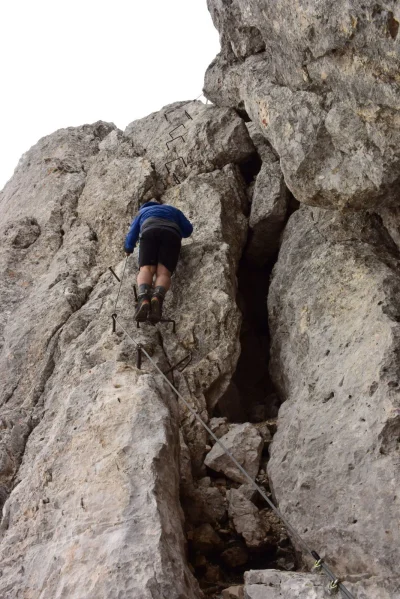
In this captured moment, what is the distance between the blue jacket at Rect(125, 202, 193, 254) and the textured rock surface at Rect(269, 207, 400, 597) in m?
1.43

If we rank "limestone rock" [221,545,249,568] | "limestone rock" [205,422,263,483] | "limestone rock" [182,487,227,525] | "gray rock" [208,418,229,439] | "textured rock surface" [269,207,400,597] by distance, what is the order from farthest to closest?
"gray rock" [208,418,229,439]
"limestone rock" [205,422,263,483]
"limestone rock" [182,487,227,525]
"limestone rock" [221,545,249,568]
"textured rock surface" [269,207,400,597]

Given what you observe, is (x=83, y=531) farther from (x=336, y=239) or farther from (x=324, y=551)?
(x=336, y=239)

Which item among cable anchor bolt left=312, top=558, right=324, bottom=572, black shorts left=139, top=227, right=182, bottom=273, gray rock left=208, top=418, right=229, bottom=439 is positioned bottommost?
cable anchor bolt left=312, top=558, right=324, bottom=572

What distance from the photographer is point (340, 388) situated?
5137mm

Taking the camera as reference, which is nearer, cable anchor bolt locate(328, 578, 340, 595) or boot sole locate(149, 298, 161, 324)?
cable anchor bolt locate(328, 578, 340, 595)

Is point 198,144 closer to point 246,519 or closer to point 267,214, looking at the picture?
point 267,214

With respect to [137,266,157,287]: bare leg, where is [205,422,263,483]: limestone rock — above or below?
below

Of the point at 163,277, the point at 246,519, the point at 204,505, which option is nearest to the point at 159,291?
the point at 163,277

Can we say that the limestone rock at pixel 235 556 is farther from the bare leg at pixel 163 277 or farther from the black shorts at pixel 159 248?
the black shorts at pixel 159 248

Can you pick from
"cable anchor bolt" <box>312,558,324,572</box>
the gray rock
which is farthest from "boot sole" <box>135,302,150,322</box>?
"cable anchor bolt" <box>312,558,324,572</box>

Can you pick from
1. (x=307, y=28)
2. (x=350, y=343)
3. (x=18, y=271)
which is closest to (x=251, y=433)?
(x=350, y=343)

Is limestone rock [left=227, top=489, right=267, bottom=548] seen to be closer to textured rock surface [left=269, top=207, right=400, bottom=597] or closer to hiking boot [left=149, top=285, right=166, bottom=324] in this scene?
textured rock surface [left=269, top=207, right=400, bottom=597]

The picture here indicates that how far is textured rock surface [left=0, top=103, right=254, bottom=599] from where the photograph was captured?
4.10 meters

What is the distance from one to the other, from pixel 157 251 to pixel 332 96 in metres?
2.93
